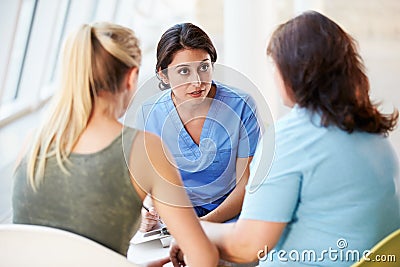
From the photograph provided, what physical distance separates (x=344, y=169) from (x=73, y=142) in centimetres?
45

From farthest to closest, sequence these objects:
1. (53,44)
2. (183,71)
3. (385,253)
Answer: (53,44)
(183,71)
(385,253)

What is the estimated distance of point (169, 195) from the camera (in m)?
1.11

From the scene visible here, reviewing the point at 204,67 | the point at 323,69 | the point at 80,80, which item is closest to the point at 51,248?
the point at 80,80

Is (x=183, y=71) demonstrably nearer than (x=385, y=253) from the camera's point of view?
No

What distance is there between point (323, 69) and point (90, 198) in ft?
1.45

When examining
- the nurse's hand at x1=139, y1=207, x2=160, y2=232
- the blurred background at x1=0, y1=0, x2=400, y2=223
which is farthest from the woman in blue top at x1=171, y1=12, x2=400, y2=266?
the blurred background at x1=0, y1=0, x2=400, y2=223

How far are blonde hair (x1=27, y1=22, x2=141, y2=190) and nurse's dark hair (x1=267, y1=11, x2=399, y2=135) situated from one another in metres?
0.25

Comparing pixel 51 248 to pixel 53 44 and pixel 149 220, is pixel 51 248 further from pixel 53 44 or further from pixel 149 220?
pixel 53 44

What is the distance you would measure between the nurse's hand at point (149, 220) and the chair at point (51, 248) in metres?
0.15

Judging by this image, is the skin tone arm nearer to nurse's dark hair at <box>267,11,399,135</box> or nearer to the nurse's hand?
the nurse's hand

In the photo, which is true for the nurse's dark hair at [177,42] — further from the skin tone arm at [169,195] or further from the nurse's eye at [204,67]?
the skin tone arm at [169,195]

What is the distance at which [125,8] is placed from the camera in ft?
10.9

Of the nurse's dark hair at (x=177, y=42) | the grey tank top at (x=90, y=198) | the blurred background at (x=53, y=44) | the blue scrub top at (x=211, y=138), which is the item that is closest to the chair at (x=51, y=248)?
the grey tank top at (x=90, y=198)

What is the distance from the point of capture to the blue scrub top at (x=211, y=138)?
3.89 feet
